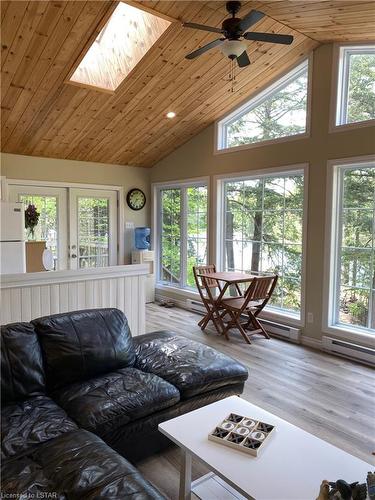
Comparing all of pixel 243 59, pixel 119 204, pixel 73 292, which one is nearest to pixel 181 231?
pixel 119 204

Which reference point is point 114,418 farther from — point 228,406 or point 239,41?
point 239,41

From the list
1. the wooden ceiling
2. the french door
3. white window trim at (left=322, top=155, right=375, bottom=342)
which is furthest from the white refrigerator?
white window trim at (left=322, top=155, right=375, bottom=342)

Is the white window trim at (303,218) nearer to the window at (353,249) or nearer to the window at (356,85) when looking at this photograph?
the window at (353,249)

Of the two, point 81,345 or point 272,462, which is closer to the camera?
point 272,462

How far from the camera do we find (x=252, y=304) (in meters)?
4.89

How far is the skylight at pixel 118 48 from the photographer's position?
3969mm

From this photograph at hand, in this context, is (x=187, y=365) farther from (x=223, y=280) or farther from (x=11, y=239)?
(x=11, y=239)

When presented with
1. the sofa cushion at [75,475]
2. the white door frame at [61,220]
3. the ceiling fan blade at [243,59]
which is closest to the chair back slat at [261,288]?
the ceiling fan blade at [243,59]

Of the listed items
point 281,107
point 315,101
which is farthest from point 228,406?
point 281,107

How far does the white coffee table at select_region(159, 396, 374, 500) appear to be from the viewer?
59.3 inches

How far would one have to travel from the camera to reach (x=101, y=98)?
462cm

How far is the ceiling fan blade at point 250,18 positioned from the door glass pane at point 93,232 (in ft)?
13.7

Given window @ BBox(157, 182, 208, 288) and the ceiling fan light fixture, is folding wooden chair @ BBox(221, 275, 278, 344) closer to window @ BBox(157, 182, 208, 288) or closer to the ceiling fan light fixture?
window @ BBox(157, 182, 208, 288)

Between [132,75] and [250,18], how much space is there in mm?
1947
